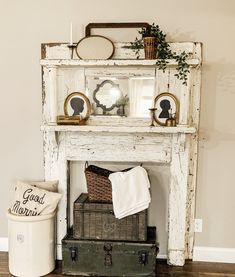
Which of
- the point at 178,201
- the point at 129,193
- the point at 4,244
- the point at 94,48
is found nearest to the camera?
the point at 129,193

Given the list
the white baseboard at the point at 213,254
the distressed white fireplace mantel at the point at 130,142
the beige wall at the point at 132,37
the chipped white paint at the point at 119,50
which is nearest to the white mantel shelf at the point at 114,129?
the distressed white fireplace mantel at the point at 130,142

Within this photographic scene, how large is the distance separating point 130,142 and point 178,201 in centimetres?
62

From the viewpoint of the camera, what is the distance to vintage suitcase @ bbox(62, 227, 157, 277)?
2793 mm

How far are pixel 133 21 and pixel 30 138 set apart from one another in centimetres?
130

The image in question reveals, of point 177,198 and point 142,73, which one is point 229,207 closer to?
point 177,198

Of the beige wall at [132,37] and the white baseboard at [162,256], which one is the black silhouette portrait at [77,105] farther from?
the white baseboard at [162,256]

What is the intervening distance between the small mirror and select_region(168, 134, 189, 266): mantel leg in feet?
1.86

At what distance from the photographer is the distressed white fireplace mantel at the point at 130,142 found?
288cm

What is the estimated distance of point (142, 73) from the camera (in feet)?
9.62

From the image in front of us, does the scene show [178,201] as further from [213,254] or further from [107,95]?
[107,95]

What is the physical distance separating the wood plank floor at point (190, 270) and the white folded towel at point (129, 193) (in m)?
0.59

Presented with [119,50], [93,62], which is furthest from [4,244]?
[119,50]

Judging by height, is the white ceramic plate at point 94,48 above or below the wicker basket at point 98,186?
above

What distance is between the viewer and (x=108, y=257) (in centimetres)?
283
